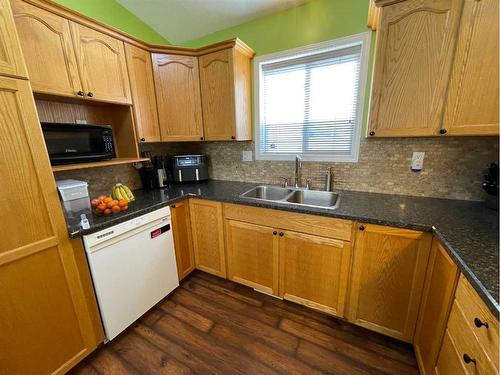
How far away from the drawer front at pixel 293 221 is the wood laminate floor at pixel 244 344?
72 cm

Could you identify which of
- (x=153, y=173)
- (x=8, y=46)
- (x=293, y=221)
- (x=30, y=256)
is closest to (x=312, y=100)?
(x=293, y=221)

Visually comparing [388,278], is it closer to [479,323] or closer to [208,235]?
[479,323]

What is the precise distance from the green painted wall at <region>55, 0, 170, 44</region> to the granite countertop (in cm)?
152

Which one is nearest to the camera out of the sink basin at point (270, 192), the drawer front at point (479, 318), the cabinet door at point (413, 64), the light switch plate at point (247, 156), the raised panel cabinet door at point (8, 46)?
the drawer front at point (479, 318)

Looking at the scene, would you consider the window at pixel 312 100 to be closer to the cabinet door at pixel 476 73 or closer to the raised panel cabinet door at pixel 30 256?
the cabinet door at pixel 476 73

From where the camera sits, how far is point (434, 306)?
1.07m

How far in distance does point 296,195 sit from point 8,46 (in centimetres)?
198

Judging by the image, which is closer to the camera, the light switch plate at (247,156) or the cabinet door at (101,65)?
the cabinet door at (101,65)

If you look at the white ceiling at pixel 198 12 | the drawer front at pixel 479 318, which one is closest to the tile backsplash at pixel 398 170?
the drawer front at pixel 479 318

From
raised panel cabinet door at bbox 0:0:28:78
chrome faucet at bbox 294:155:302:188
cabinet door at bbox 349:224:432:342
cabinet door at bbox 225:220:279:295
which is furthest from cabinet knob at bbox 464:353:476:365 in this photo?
raised panel cabinet door at bbox 0:0:28:78

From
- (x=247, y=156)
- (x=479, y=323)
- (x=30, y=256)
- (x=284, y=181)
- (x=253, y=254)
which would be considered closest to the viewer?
(x=479, y=323)

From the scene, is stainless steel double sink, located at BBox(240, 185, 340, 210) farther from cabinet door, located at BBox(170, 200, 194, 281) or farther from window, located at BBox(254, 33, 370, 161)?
cabinet door, located at BBox(170, 200, 194, 281)

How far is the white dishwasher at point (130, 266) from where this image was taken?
1305 mm

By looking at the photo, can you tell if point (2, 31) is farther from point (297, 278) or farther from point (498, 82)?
point (498, 82)
